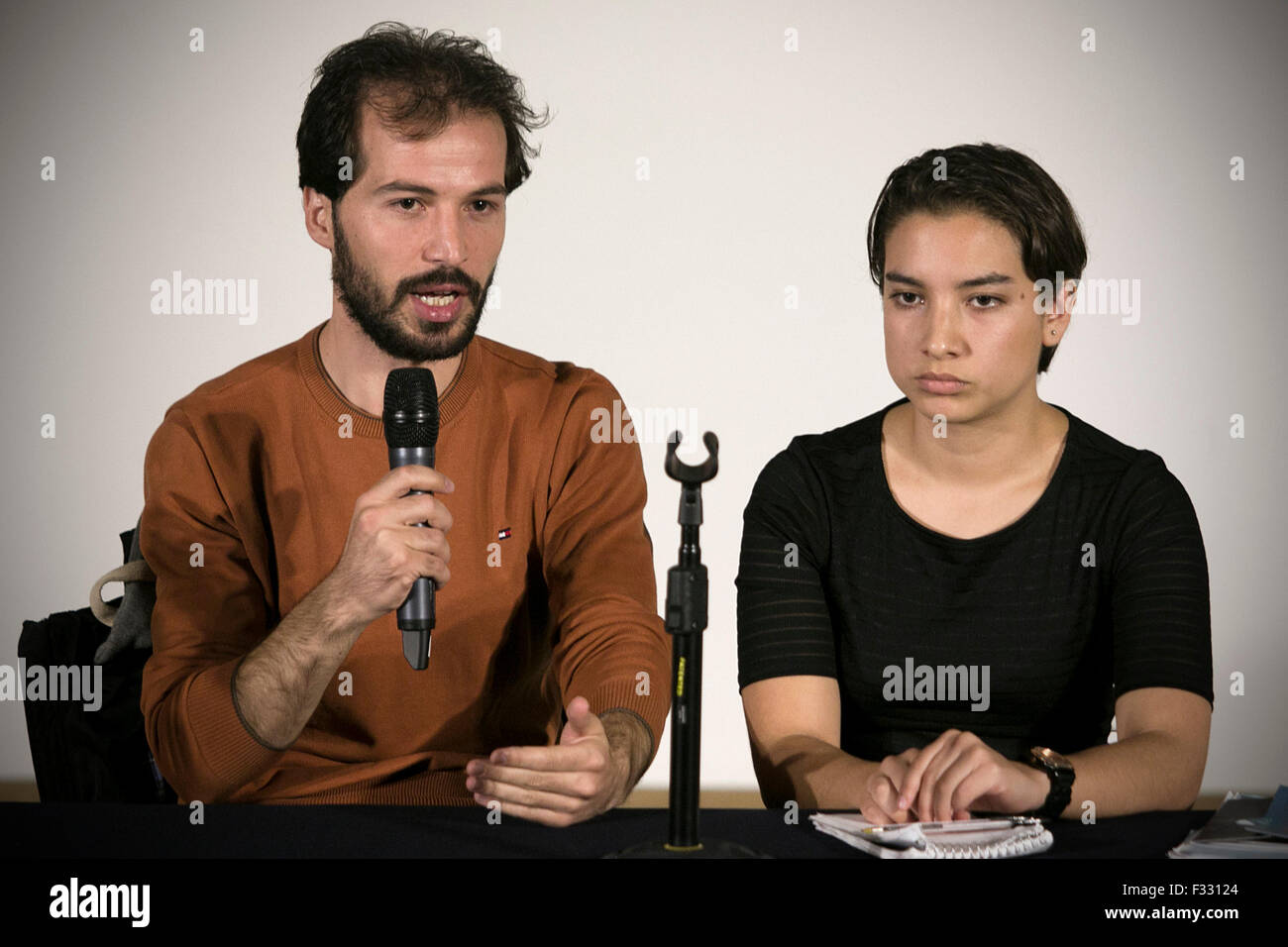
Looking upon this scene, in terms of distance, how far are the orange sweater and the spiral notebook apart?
519 millimetres

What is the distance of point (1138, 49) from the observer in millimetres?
2900

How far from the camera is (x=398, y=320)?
2152mm

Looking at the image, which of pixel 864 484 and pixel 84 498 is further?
pixel 84 498

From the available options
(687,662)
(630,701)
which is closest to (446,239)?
(630,701)

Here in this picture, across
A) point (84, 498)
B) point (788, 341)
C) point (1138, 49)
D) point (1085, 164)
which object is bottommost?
point (84, 498)

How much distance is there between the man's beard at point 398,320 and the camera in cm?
215

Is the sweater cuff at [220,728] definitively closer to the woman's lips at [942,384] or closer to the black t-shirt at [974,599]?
the black t-shirt at [974,599]

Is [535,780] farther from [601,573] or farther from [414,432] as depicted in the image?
[601,573]

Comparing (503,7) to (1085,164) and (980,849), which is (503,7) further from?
(980,849)

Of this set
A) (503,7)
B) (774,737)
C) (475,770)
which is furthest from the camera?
(503,7)

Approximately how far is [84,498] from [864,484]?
177cm

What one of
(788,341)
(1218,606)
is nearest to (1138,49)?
(788,341)

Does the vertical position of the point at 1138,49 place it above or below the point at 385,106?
above

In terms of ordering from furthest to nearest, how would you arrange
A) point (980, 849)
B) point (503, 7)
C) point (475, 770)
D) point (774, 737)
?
point (503, 7) < point (774, 737) < point (475, 770) < point (980, 849)
